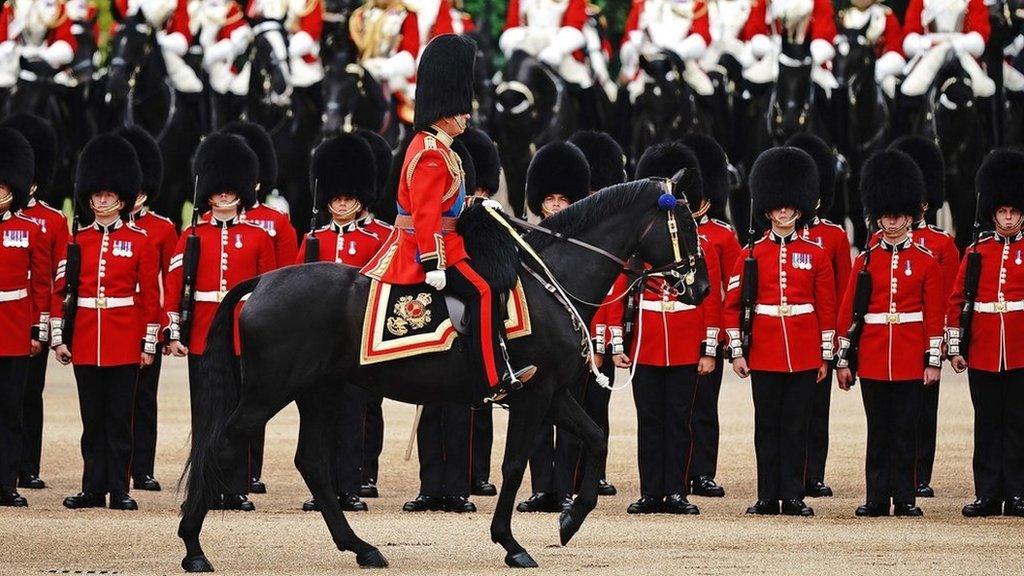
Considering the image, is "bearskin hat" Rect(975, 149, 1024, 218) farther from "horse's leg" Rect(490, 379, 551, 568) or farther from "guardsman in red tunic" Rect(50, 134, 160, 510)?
"guardsman in red tunic" Rect(50, 134, 160, 510)

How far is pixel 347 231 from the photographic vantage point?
927 centimetres

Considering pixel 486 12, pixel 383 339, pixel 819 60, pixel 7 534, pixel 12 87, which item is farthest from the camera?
pixel 486 12

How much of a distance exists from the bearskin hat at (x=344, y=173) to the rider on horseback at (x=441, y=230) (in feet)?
6.41

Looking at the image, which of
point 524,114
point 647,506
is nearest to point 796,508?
point 647,506

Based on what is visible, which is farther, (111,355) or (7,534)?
(111,355)

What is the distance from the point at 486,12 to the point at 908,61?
7.67 m

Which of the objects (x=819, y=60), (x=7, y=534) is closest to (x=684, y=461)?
(x=7, y=534)

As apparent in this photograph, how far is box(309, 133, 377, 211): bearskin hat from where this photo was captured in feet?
31.2

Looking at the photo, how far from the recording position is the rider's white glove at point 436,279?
7270mm

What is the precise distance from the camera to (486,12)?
2272 cm

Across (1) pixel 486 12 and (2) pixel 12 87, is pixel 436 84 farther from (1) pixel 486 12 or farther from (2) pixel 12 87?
(1) pixel 486 12

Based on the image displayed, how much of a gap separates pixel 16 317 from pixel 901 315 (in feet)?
11.1

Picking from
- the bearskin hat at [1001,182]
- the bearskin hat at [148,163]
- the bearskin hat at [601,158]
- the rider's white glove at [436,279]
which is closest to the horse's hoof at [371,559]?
the rider's white glove at [436,279]

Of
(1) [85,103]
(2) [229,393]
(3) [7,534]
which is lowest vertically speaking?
(3) [7,534]
